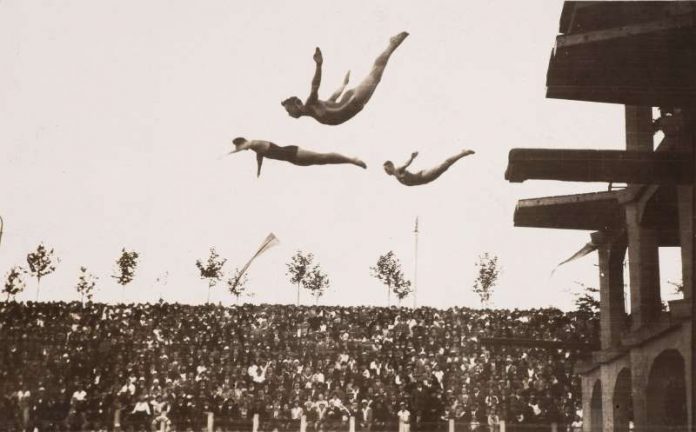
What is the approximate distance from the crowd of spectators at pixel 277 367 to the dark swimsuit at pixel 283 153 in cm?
1073

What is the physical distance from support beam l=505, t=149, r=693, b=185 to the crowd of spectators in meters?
10.3

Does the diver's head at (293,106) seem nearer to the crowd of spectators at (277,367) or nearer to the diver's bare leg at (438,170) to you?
the diver's bare leg at (438,170)

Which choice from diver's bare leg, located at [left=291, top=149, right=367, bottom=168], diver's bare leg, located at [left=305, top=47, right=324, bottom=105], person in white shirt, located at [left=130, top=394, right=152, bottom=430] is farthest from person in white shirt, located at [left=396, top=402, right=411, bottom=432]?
diver's bare leg, located at [left=305, top=47, right=324, bottom=105]

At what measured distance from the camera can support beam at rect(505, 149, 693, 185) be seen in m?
9.80

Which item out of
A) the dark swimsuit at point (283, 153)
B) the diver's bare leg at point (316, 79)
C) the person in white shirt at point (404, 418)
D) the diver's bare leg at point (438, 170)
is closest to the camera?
the diver's bare leg at point (316, 79)

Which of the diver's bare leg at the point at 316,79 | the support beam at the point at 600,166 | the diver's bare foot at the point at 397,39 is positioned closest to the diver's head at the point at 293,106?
the diver's bare leg at the point at 316,79

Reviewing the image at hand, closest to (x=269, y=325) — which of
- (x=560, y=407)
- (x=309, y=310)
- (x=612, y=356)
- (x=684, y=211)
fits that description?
(x=309, y=310)

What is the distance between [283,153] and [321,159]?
0.48 meters

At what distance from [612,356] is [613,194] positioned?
2772mm

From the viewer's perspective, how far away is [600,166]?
33.3 feet

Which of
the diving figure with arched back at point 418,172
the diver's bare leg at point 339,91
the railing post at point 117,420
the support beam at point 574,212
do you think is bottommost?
the railing post at point 117,420

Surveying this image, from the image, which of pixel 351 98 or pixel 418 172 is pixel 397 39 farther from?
pixel 418 172

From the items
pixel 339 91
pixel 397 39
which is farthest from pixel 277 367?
pixel 397 39

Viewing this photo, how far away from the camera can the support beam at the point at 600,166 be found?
980cm
